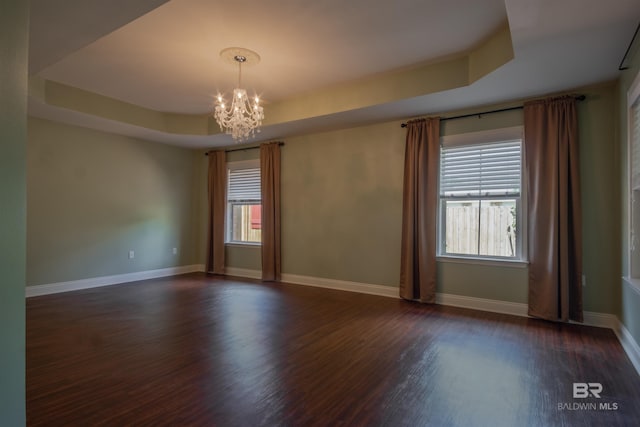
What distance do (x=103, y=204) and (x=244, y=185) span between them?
7.93ft

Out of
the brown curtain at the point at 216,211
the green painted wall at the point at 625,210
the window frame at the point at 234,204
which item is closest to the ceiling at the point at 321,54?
the green painted wall at the point at 625,210

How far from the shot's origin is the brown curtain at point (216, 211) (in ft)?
22.8

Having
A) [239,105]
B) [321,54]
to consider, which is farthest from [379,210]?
[239,105]

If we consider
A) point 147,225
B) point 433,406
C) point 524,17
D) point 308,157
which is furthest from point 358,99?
point 147,225

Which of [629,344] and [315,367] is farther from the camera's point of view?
[629,344]

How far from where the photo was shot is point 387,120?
510cm

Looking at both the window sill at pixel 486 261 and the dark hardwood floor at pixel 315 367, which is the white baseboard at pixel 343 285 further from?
the window sill at pixel 486 261

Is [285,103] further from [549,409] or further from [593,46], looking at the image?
[549,409]

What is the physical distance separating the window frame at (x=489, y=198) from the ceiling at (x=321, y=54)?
0.40 meters

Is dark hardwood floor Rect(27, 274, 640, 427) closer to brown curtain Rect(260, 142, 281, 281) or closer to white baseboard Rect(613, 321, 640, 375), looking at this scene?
white baseboard Rect(613, 321, 640, 375)

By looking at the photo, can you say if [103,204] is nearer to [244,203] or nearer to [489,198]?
[244,203]

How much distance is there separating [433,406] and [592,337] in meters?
2.33

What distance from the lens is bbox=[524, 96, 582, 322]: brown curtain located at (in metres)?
3.79

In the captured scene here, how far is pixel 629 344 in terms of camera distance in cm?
303
